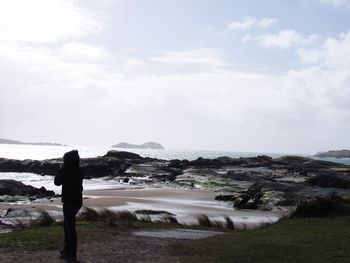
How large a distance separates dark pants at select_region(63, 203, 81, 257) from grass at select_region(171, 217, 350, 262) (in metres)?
2.51

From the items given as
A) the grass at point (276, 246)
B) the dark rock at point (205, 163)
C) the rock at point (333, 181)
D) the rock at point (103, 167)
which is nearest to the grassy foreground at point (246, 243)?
the grass at point (276, 246)

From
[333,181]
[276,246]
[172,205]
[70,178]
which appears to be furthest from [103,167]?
[70,178]

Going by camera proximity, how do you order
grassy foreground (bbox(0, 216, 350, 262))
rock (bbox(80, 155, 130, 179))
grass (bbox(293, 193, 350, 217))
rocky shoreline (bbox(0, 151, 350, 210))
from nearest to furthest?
grassy foreground (bbox(0, 216, 350, 262)), grass (bbox(293, 193, 350, 217)), rocky shoreline (bbox(0, 151, 350, 210)), rock (bbox(80, 155, 130, 179))

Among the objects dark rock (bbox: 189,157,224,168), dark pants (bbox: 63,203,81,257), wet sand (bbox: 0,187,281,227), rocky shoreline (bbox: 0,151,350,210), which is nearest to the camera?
dark pants (bbox: 63,203,81,257)

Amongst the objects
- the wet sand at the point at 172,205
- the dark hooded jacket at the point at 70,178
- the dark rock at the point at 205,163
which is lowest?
the wet sand at the point at 172,205

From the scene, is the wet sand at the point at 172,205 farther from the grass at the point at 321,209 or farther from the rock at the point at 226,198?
the grass at the point at 321,209

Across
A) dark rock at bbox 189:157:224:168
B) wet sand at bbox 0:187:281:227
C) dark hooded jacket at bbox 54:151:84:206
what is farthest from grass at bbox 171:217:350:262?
dark rock at bbox 189:157:224:168

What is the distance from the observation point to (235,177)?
58.8 m

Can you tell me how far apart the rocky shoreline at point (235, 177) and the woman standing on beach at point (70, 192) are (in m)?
23.4

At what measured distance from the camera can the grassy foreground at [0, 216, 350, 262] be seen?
1236 cm

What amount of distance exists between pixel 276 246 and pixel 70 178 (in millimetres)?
5925

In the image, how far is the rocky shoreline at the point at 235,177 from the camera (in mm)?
35406

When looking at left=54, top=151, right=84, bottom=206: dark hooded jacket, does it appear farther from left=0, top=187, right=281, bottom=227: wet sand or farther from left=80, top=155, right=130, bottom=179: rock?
left=80, top=155, right=130, bottom=179: rock

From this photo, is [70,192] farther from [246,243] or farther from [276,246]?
[276,246]
